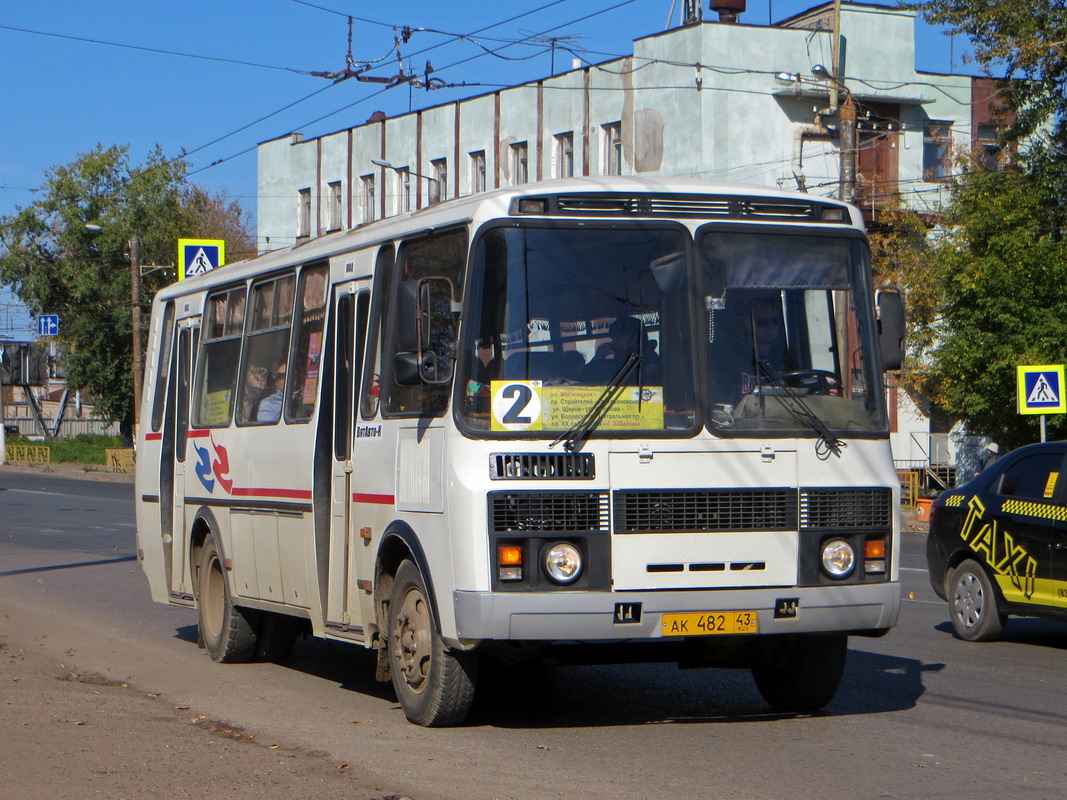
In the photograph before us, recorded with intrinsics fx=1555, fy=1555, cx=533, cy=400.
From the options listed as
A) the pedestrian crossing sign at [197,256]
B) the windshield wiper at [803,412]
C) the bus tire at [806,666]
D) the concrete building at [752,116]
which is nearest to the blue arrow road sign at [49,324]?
the concrete building at [752,116]

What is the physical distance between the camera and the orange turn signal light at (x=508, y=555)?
7523 millimetres

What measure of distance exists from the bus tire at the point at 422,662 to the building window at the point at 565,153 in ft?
115

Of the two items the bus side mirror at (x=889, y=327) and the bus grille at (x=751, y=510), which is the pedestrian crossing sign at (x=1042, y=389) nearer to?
the bus side mirror at (x=889, y=327)

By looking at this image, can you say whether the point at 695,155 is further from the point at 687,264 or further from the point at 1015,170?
the point at 687,264

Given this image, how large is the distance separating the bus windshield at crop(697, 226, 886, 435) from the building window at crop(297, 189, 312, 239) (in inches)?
1878

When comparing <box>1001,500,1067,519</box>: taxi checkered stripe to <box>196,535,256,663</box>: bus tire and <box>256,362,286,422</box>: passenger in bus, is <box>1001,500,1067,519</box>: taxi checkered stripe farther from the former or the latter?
<box>196,535,256,663</box>: bus tire

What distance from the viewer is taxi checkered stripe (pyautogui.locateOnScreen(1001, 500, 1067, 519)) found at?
11703 millimetres

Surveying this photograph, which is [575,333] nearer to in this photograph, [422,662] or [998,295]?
[422,662]

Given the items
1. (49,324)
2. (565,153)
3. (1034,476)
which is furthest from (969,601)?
(49,324)

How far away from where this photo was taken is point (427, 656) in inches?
322

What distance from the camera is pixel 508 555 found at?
753 centimetres

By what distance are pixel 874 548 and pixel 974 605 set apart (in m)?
4.81

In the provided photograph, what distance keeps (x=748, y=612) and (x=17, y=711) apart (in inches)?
165

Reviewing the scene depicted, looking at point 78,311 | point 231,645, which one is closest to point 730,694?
point 231,645
